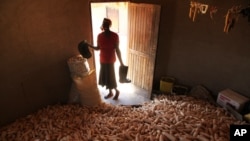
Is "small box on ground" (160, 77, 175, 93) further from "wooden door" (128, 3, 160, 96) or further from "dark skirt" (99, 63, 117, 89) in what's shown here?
"dark skirt" (99, 63, 117, 89)

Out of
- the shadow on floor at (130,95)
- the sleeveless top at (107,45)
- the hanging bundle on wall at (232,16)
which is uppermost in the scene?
the hanging bundle on wall at (232,16)

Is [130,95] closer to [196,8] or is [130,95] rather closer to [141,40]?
[141,40]

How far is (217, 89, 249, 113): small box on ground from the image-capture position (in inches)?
118

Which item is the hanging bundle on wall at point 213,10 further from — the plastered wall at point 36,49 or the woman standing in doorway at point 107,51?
the plastered wall at point 36,49

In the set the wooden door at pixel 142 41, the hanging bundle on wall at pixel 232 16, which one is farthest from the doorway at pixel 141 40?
the hanging bundle on wall at pixel 232 16

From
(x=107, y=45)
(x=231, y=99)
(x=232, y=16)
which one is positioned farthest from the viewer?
(x=107, y=45)

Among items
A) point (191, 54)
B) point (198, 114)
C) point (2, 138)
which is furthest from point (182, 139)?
point (2, 138)

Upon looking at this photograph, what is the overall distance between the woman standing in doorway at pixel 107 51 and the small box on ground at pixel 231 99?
1945 millimetres

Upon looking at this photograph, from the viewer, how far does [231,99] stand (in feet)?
10.1

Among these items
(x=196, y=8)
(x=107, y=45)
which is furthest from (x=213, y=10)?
(x=107, y=45)

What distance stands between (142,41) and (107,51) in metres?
0.85

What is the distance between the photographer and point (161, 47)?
12.8 ft

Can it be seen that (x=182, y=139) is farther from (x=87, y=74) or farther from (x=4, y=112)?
(x=4, y=112)

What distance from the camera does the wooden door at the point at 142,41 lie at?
140 inches
